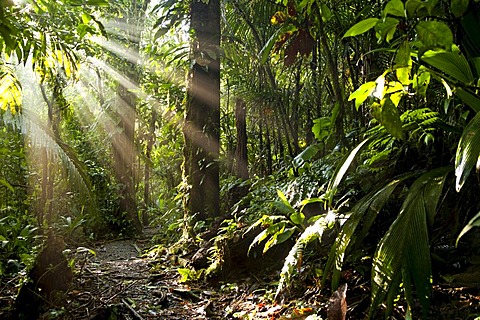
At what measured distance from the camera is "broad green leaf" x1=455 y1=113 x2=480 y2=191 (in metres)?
1.34

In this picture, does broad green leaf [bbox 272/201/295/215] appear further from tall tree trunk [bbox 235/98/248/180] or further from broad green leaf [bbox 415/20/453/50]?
tall tree trunk [bbox 235/98/248/180]

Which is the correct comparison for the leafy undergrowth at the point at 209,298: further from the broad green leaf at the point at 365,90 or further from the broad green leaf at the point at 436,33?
the broad green leaf at the point at 436,33

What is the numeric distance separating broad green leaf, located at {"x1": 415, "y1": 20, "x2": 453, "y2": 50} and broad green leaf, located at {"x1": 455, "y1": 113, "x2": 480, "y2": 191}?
14.1 inches

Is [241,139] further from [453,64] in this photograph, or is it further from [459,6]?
[459,6]

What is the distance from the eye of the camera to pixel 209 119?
5164 millimetres

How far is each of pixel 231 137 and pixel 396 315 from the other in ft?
18.2

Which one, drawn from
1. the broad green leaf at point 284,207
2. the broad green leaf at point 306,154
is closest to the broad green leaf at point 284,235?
the broad green leaf at point 284,207

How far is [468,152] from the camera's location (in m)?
1.39

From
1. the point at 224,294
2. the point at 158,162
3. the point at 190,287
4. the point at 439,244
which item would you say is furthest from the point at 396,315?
the point at 158,162

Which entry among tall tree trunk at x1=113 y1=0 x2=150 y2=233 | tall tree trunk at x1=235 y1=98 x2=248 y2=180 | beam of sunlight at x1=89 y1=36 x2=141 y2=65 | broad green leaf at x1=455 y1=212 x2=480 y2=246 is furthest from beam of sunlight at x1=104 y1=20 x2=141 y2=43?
broad green leaf at x1=455 y1=212 x2=480 y2=246

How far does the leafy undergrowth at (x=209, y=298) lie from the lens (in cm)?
197

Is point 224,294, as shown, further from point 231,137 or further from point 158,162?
point 158,162

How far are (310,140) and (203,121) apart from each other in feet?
5.52

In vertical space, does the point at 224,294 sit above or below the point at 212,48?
below
